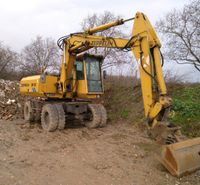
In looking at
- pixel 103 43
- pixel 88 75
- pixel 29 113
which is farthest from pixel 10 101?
pixel 103 43

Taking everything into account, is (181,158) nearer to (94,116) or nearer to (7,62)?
(94,116)

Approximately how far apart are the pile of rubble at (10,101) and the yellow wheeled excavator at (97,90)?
1186mm

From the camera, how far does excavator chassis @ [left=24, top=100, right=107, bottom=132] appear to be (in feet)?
32.2

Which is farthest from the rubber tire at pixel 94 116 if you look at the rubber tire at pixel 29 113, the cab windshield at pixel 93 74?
the rubber tire at pixel 29 113

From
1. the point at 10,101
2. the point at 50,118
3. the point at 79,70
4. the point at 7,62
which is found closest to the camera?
the point at 50,118

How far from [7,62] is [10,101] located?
55.2 feet

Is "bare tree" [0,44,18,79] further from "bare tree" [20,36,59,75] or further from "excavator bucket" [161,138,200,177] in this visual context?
"excavator bucket" [161,138,200,177]

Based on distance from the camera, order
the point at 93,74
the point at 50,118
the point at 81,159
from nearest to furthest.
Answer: the point at 81,159 → the point at 50,118 → the point at 93,74

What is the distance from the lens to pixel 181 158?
17.8ft

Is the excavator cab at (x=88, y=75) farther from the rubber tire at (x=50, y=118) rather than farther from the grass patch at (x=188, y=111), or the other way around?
the grass patch at (x=188, y=111)

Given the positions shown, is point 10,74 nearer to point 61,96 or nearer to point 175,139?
point 61,96

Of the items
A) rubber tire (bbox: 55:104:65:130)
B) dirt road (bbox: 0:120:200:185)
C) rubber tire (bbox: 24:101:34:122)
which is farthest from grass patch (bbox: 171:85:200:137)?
rubber tire (bbox: 24:101:34:122)

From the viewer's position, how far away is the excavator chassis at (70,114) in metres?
9.80

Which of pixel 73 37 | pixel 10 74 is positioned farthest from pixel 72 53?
pixel 10 74
